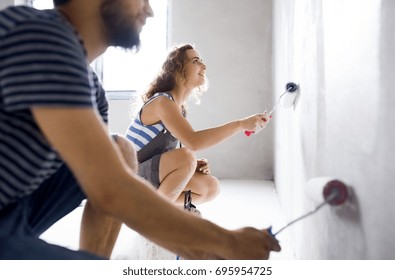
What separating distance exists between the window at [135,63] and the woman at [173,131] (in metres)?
1.71

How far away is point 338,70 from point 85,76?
0.51 metres

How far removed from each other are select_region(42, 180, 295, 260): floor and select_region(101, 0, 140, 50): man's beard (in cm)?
75

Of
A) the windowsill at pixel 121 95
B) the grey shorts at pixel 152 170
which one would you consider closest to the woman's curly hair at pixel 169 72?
the grey shorts at pixel 152 170

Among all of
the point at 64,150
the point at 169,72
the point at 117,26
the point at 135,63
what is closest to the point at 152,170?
the point at 169,72

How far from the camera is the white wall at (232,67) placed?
317 cm

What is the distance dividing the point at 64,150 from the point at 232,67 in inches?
108

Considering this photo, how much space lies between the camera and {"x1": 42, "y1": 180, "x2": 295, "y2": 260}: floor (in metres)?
1.39

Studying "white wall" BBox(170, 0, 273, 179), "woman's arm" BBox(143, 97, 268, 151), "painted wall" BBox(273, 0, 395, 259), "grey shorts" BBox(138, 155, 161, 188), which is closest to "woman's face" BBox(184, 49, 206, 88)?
"woman's arm" BBox(143, 97, 268, 151)

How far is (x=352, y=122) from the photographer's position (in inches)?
28.7

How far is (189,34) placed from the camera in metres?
3.24

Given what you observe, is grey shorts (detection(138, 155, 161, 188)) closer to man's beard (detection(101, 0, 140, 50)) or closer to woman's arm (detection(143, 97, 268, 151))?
woman's arm (detection(143, 97, 268, 151))

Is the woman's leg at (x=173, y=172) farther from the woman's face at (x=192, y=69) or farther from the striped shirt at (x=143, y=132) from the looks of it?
the woman's face at (x=192, y=69)
